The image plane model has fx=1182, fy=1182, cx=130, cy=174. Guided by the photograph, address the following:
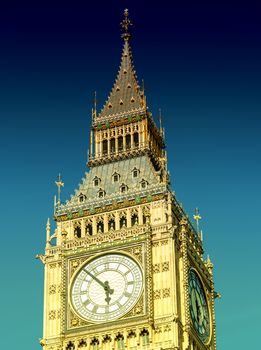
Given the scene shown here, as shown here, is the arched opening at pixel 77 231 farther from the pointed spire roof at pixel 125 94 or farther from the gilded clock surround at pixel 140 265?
the pointed spire roof at pixel 125 94

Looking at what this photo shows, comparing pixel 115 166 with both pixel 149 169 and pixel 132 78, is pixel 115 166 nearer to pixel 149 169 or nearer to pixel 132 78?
pixel 149 169

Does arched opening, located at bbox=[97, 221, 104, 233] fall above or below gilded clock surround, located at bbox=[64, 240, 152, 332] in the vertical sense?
above

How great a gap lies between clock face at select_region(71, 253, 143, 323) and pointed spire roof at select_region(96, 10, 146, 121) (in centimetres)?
1308

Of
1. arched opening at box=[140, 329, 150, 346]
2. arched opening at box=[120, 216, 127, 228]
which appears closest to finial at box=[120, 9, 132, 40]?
arched opening at box=[120, 216, 127, 228]

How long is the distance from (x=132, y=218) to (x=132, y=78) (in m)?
13.4

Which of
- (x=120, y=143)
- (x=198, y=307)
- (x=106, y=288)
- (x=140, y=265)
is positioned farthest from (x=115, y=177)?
(x=198, y=307)

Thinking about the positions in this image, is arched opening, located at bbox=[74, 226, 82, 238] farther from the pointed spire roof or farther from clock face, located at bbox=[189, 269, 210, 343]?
the pointed spire roof

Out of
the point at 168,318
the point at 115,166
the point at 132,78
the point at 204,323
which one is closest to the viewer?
the point at 168,318

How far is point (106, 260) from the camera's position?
7038cm

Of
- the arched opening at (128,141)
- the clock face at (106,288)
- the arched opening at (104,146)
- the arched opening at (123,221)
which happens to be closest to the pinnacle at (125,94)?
the arched opening at (128,141)

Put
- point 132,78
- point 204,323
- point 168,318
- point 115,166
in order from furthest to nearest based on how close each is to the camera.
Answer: point 132,78 → point 115,166 → point 204,323 → point 168,318

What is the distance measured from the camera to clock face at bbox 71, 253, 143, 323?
68.4 m

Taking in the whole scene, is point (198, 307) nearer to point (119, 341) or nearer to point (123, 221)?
point (119, 341)

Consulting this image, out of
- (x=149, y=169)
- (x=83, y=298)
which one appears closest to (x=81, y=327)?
(x=83, y=298)
